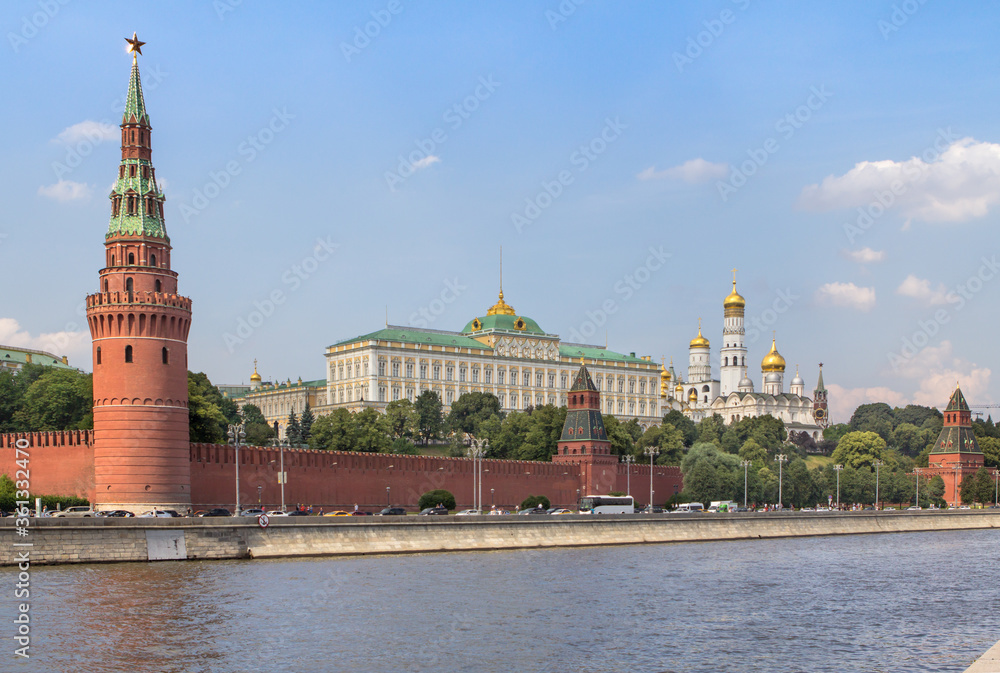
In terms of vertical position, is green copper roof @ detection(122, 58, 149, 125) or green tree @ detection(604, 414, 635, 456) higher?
green copper roof @ detection(122, 58, 149, 125)

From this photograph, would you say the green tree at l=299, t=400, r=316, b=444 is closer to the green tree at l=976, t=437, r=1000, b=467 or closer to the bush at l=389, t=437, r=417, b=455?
the bush at l=389, t=437, r=417, b=455

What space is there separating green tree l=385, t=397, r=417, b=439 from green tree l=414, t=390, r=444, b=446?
1.73 m

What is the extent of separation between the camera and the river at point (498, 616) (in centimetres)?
3042

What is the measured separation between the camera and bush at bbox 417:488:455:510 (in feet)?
248

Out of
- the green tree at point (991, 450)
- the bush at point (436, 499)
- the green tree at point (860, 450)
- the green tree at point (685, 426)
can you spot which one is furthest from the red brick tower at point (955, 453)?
the bush at point (436, 499)

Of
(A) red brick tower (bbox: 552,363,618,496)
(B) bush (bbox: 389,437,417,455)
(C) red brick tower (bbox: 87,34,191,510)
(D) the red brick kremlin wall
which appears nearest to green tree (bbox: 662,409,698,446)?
(B) bush (bbox: 389,437,417,455)

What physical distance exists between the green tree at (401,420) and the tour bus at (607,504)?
4169 cm

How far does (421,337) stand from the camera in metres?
152

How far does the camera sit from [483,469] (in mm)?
85062

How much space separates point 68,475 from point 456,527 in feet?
66.9

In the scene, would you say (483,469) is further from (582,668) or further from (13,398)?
(582,668)

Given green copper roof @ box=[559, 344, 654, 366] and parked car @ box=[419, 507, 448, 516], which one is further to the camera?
green copper roof @ box=[559, 344, 654, 366]

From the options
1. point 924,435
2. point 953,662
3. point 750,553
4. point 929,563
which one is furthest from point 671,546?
point 924,435

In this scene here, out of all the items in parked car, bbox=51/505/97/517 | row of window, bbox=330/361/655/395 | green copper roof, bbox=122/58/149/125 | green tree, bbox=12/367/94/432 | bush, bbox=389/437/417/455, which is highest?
green copper roof, bbox=122/58/149/125
